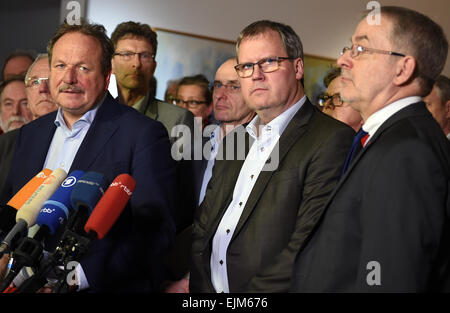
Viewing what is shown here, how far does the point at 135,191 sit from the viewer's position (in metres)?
2.06

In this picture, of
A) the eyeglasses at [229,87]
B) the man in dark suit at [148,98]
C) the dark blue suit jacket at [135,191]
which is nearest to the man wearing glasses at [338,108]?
the eyeglasses at [229,87]

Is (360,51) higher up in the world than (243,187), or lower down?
higher up

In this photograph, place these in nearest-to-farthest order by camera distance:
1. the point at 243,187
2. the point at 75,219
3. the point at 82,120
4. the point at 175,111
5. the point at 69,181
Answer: the point at 75,219
the point at 69,181
the point at 243,187
the point at 82,120
the point at 175,111

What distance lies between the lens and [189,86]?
4.11 m

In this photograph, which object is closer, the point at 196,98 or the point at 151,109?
the point at 151,109

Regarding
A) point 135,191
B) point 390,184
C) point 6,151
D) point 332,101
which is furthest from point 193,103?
point 390,184

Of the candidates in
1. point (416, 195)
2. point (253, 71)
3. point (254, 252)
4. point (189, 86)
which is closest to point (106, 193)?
point (254, 252)

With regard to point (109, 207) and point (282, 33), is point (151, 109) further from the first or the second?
point (109, 207)

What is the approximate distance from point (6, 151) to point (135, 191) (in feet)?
3.06

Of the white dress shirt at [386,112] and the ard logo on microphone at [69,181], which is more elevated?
the white dress shirt at [386,112]

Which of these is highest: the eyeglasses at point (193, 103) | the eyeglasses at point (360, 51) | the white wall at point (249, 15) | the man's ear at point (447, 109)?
the white wall at point (249, 15)

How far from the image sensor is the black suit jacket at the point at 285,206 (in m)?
1.90

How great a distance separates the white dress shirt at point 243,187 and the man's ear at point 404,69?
66 cm

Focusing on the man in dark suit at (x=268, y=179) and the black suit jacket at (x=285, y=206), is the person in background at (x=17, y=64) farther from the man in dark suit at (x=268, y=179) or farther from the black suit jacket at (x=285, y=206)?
the black suit jacket at (x=285, y=206)
